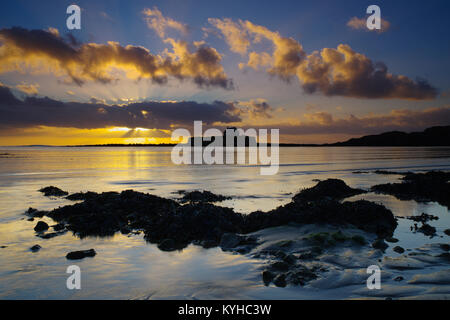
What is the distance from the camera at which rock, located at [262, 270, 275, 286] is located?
8272mm

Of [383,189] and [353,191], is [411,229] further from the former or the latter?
[383,189]

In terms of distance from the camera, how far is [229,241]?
1168cm

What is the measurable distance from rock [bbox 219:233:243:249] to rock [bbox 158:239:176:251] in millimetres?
1972

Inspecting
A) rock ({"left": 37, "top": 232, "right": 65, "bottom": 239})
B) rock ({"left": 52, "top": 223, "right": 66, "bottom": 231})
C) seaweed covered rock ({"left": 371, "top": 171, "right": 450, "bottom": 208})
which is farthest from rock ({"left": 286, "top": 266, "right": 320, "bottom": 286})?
seaweed covered rock ({"left": 371, "top": 171, "right": 450, "bottom": 208})

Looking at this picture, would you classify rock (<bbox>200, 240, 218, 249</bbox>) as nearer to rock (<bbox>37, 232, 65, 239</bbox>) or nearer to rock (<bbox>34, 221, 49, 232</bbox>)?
rock (<bbox>37, 232, 65, 239</bbox>)

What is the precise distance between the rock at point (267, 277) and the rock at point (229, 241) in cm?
306

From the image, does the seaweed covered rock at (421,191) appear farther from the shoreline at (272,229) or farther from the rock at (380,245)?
the rock at (380,245)

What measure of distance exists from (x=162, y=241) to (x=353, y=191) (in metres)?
20.9

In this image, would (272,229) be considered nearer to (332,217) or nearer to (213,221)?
(213,221)

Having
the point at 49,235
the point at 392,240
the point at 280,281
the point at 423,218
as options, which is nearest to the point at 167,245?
the point at 280,281

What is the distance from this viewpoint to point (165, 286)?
835 centimetres
